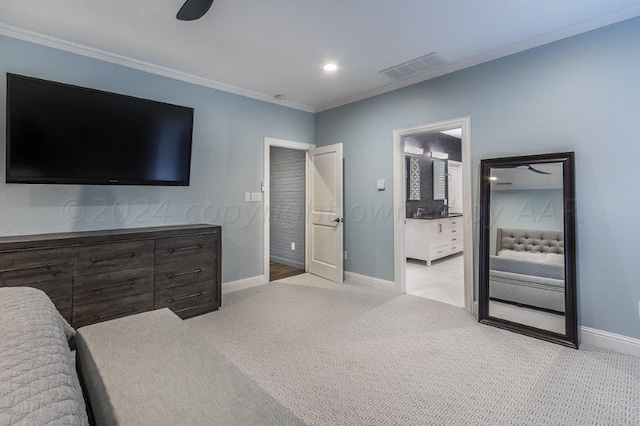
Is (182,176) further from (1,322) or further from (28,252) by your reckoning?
(1,322)

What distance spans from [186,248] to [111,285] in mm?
698

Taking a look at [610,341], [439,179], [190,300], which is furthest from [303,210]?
[610,341]

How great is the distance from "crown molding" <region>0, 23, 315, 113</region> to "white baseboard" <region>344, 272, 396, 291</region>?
2.77 metres

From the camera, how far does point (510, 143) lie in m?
2.96

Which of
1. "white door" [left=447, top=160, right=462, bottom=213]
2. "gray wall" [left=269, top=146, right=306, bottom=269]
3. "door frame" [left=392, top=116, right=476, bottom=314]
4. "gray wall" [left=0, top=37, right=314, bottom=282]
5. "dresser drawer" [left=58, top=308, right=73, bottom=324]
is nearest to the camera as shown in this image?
"dresser drawer" [left=58, top=308, right=73, bottom=324]

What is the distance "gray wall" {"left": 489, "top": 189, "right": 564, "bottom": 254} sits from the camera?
8.90 ft

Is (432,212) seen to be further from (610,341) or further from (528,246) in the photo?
(610,341)

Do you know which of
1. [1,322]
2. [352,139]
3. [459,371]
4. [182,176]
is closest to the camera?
[1,322]

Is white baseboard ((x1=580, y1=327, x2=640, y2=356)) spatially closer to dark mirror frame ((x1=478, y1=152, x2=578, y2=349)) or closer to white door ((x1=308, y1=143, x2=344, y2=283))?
dark mirror frame ((x1=478, y1=152, x2=578, y2=349))

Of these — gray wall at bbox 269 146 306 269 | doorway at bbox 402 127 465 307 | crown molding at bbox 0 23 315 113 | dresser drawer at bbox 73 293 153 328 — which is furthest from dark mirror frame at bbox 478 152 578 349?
dresser drawer at bbox 73 293 153 328

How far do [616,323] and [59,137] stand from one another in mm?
4799

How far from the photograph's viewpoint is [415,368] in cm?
221

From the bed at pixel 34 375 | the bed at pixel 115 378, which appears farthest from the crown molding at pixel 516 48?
the bed at pixel 34 375

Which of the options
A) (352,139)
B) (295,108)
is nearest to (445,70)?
(352,139)
